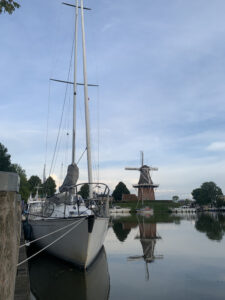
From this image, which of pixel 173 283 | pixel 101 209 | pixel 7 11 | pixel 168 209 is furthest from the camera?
pixel 168 209

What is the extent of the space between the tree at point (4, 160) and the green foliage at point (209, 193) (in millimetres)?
85462

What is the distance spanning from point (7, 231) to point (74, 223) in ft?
30.3

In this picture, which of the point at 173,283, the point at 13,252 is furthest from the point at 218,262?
the point at 13,252

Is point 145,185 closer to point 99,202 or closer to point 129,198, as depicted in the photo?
point 129,198

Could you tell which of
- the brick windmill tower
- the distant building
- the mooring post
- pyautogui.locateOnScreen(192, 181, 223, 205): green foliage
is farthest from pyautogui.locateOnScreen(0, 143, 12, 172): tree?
pyautogui.locateOnScreen(192, 181, 223, 205): green foliage

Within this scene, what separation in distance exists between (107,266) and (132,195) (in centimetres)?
10025

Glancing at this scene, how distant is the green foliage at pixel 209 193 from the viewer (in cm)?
11600

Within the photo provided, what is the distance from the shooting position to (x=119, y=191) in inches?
4560

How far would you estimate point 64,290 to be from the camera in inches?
402

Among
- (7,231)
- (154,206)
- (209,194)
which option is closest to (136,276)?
(7,231)

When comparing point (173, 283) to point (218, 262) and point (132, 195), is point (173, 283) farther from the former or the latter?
point (132, 195)

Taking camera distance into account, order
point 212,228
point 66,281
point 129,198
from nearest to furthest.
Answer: point 66,281 → point 212,228 → point 129,198

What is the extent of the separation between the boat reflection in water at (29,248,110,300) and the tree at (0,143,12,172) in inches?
1756

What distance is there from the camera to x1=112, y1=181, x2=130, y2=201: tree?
378 ft
